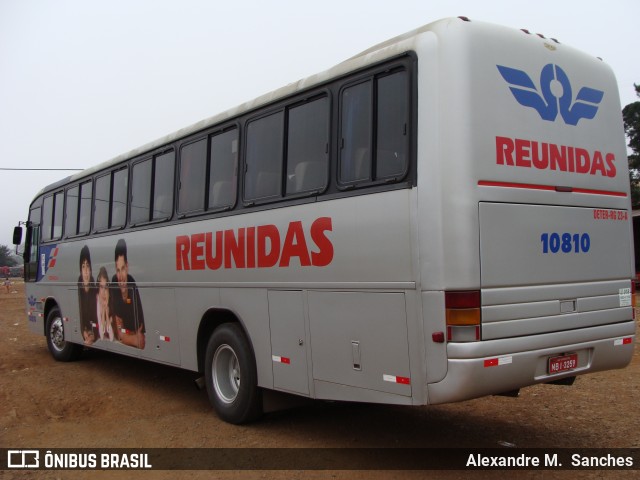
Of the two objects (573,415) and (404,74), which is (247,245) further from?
(573,415)

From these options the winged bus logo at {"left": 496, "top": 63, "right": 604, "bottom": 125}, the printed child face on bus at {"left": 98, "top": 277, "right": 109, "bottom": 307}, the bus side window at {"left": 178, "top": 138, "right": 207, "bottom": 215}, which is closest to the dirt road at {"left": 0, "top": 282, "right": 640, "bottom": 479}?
the printed child face on bus at {"left": 98, "top": 277, "right": 109, "bottom": 307}

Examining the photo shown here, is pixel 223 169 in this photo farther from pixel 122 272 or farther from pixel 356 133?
pixel 122 272

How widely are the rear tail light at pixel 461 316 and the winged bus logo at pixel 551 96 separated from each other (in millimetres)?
1655

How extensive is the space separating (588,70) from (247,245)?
3.57 metres

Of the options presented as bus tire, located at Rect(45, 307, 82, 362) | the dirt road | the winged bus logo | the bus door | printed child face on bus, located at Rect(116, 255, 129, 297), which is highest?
the winged bus logo

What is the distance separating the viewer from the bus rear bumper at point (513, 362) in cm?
→ 434

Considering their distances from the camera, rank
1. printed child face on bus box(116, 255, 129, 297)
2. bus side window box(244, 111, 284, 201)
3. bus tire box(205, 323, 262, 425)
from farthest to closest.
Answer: printed child face on bus box(116, 255, 129, 297)
bus tire box(205, 323, 262, 425)
bus side window box(244, 111, 284, 201)

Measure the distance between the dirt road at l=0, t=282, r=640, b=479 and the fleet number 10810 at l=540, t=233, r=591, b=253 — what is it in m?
1.78

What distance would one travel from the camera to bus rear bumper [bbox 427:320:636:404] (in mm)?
4340

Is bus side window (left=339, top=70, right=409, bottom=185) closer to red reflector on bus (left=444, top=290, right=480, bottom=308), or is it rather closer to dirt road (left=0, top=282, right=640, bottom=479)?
red reflector on bus (left=444, top=290, right=480, bottom=308)

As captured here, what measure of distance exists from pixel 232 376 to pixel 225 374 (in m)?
0.10

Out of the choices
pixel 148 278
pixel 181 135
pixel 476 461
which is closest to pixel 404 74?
pixel 476 461

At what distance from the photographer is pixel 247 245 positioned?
6.32m

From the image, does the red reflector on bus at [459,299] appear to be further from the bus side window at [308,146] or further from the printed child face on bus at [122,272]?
the printed child face on bus at [122,272]
